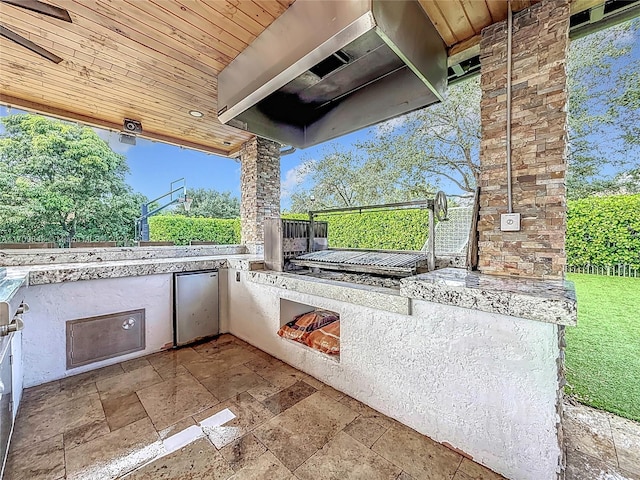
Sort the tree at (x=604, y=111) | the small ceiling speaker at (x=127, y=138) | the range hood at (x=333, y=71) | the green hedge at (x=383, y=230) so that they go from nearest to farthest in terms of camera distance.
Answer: the range hood at (x=333, y=71) → the small ceiling speaker at (x=127, y=138) → the tree at (x=604, y=111) → the green hedge at (x=383, y=230)

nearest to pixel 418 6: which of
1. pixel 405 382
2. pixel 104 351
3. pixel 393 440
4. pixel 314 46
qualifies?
pixel 314 46

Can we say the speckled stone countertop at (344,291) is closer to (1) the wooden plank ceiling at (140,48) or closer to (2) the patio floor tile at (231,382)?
(2) the patio floor tile at (231,382)

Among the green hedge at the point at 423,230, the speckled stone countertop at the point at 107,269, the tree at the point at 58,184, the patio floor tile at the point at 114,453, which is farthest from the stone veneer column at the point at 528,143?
the tree at the point at 58,184

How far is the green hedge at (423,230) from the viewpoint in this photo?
3510 mm

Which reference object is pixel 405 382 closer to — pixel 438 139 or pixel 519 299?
pixel 519 299

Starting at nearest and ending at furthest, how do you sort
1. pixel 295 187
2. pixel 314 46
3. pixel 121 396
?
pixel 314 46 → pixel 121 396 → pixel 295 187

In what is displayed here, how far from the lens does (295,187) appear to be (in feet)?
30.6

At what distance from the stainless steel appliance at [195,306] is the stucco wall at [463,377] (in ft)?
5.42

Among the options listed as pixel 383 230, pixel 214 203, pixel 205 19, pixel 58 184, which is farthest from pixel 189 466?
pixel 214 203

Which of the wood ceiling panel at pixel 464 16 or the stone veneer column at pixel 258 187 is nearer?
the wood ceiling panel at pixel 464 16

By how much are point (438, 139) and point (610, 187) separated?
3.16 metres

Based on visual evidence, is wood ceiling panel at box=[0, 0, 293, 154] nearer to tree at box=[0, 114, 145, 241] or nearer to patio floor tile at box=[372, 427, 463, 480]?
patio floor tile at box=[372, 427, 463, 480]

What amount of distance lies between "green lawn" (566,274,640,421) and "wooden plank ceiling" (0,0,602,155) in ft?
8.61

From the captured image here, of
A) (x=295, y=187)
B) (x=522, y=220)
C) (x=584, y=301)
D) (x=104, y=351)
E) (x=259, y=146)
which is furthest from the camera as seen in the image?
(x=295, y=187)
